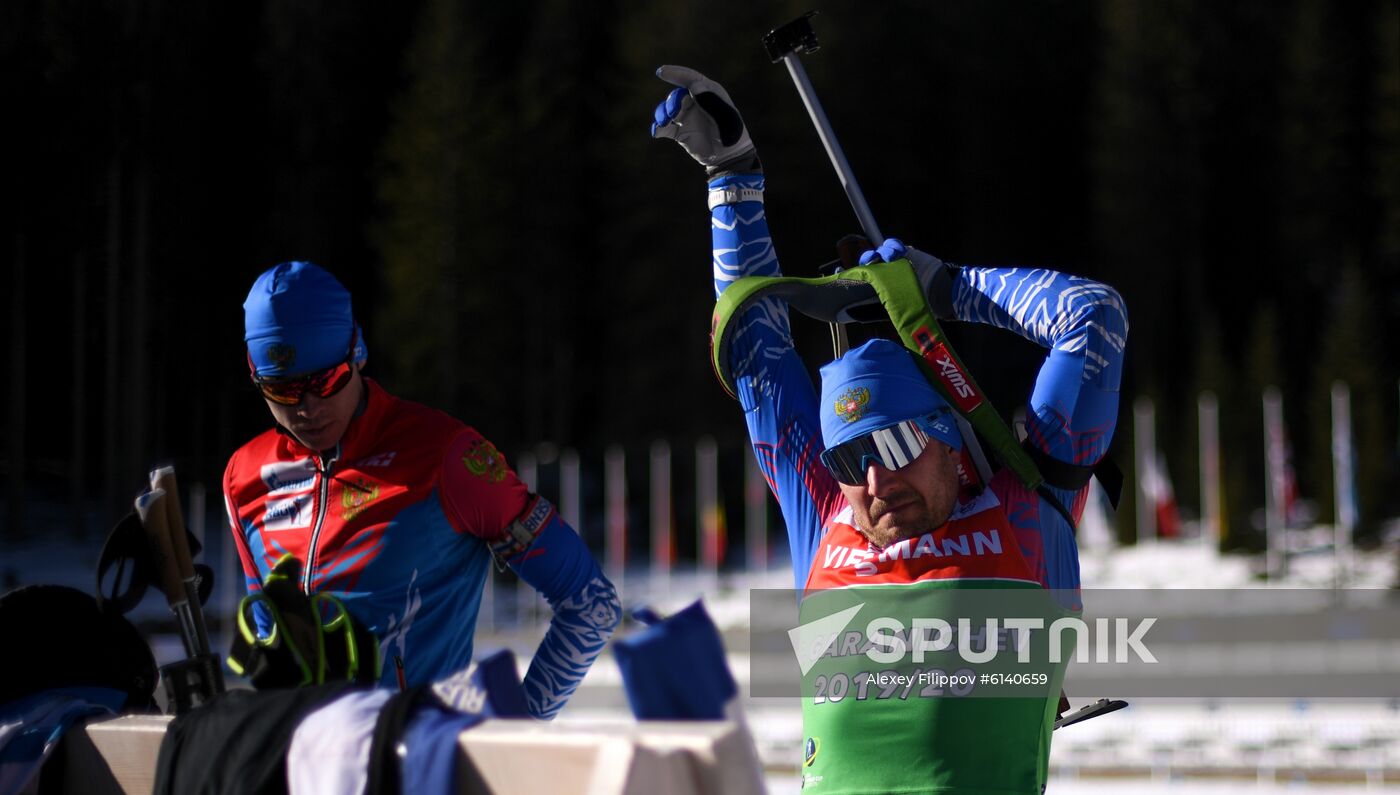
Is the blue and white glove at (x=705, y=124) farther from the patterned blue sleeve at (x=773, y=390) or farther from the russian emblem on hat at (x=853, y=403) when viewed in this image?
the russian emblem on hat at (x=853, y=403)

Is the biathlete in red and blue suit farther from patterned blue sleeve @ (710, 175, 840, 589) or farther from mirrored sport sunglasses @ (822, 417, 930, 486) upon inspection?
mirrored sport sunglasses @ (822, 417, 930, 486)

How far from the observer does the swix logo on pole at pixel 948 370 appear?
3193mm

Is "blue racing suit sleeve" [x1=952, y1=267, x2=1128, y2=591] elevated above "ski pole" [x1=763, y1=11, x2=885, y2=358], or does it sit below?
below

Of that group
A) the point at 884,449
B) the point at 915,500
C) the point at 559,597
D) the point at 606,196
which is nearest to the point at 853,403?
the point at 884,449

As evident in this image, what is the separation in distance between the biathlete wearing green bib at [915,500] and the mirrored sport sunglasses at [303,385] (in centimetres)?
82

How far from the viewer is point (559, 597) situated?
347 centimetres

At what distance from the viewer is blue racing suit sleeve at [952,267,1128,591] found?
3.20m

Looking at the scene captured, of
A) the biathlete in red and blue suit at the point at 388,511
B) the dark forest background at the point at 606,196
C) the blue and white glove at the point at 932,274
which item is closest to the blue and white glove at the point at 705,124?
the blue and white glove at the point at 932,274

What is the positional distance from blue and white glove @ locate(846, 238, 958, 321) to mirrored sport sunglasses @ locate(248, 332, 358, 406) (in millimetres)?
1065

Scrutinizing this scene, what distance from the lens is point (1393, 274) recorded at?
132 ft

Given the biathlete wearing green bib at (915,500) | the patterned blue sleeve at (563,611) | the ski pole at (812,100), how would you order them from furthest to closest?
1. the ski pole at (812,100)
2. the patterned blue sleeve at (563,611)
3. the biathlete wearing green bib at (915,500)

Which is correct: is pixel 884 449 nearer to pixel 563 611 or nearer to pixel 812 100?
pixel 563 611

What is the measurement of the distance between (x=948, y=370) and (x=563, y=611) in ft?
3.14

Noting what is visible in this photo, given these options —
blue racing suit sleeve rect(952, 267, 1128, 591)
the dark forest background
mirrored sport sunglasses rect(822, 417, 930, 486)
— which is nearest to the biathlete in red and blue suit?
mirrored sport sunglasses rect(822, 417, 930, 486)
